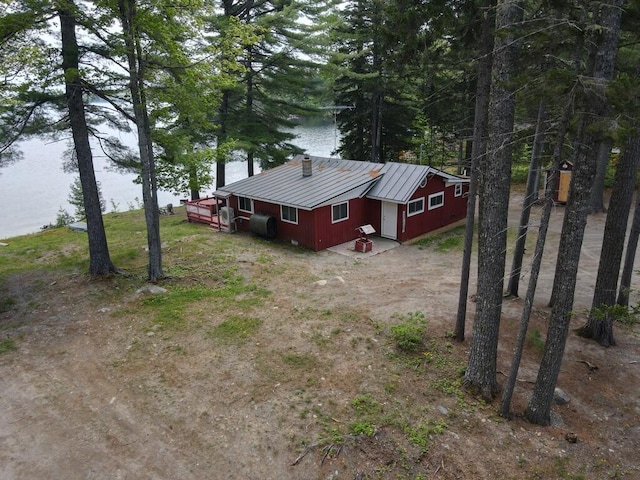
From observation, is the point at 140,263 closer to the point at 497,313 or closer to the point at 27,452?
the point at 27,452

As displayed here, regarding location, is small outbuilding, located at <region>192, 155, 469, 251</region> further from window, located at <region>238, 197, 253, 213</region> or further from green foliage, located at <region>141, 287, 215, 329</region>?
green foliage, located at <region>141, 287, 215, 329</region>

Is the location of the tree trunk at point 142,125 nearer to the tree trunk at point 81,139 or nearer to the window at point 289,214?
the tree trunk at point 81,139

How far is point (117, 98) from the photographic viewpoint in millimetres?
11617

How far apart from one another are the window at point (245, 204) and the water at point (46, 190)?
12.2 m

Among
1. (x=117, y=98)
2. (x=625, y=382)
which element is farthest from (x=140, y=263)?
(x=625, y=382)

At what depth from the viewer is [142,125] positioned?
37.2ft

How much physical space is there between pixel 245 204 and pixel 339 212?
4320mm

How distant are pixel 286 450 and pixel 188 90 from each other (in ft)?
29.7

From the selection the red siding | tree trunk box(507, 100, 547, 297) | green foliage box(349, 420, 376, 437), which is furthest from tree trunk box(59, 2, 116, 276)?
tree trunk box(507, 100, 547, 297)

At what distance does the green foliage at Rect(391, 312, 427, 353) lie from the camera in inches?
354

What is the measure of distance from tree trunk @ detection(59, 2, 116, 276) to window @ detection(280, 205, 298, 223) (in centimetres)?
674

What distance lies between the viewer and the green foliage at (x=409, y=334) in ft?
29.5

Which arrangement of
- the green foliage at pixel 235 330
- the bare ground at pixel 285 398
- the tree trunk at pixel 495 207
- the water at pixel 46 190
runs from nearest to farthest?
1. the bare ground at pixel 285 398
2. the tree trunk at pixel 495 207
3. the green foliage at pixel 235 330
4. the water at pixel 46 190

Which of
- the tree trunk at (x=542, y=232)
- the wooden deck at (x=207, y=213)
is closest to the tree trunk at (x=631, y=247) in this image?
the tree trunk at (x=542, y=232)
